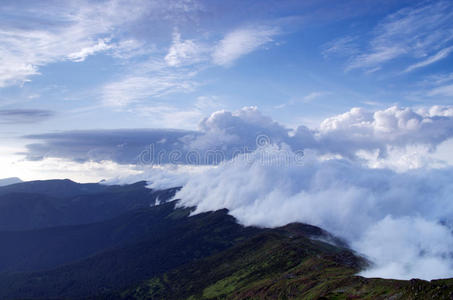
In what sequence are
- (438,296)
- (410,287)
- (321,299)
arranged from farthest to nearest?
(321,299) → (410,287) → (438,296)

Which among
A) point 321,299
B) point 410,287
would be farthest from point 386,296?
point 321,299

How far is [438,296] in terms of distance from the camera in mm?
146625

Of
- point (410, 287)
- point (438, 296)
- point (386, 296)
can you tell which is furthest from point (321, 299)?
point (438, 296)

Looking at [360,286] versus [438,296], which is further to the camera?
A: [360,286]

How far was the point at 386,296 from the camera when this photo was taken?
167750mm

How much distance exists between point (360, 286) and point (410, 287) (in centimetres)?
3740

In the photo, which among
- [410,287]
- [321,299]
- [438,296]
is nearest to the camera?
[438,296]

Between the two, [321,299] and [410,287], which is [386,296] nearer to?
[410,287]

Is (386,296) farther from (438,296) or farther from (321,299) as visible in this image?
(321,299)

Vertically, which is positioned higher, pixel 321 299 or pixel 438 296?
pixel 438 296

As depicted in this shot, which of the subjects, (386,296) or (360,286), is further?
(360,286)

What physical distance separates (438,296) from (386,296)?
26696mm

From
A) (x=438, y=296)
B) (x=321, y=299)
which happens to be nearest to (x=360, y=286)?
(x=321, y=299)

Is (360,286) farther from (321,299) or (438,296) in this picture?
(438,296)
